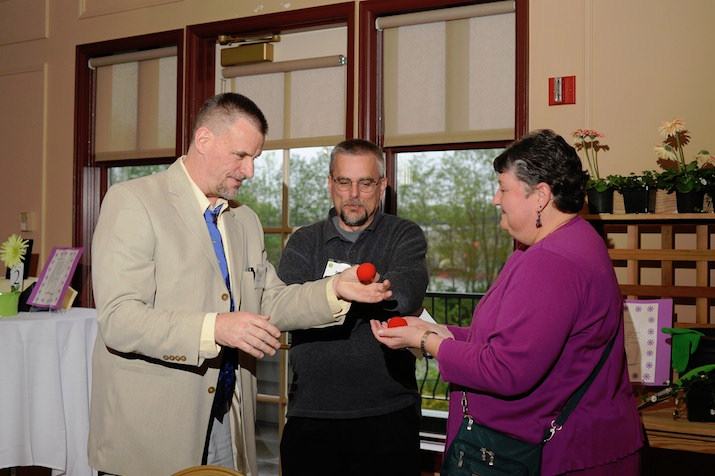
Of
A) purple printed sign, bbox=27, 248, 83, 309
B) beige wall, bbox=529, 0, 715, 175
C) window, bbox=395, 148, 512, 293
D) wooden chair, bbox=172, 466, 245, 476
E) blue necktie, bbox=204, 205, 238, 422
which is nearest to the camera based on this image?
wooden chair, bbox=172, 466, 245, 476

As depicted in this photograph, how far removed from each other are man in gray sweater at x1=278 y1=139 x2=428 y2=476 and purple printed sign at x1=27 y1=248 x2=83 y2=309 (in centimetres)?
169

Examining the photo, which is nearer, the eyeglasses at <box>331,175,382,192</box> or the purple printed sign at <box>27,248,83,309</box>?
the eyeglasses at <box>331,175,382,192</box>

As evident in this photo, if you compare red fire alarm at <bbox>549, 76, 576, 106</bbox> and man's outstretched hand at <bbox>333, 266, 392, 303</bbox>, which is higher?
red fire alarm at <bbox>549, 76, 576, 106</bbox>

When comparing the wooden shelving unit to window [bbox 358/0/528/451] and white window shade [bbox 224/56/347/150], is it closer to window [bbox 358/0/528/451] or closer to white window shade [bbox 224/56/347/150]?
window [bbox 358/0/528/451]

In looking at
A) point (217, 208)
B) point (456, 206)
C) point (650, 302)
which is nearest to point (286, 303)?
point (217, 208)

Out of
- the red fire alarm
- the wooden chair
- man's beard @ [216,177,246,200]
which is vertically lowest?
the wooden chair

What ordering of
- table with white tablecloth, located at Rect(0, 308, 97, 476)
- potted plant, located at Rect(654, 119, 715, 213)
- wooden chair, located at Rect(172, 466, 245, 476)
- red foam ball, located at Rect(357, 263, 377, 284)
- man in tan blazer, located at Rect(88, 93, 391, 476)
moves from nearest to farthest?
wooden chair, located at Rect(172, 466, 245, 476) < man in tan blazer, located at Rect(88, 93, 391, 476) < red foam ball, located at Rect(357, 263, 377, 284) < potted plant, located at Rect(654, 119, 715, 213) < table with white tablecloth, located at Rect(0, 308, 97, 476)

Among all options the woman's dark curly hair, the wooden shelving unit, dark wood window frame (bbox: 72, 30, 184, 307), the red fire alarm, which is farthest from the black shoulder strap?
dark wood window frame (bbox: 72, 30, 184, 307)

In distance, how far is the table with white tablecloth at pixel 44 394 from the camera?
10.2ft

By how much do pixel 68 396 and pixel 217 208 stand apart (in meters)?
1.66

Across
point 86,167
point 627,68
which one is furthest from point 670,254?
point 86,167

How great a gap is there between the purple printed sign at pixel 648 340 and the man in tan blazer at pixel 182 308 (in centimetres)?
128

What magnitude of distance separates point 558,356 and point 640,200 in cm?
135

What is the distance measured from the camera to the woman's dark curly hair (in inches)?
71.1
